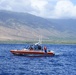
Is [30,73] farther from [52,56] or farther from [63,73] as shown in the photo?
[52,56]

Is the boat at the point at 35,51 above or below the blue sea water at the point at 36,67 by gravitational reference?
above

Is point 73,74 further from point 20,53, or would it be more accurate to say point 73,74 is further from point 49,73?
point 20,53

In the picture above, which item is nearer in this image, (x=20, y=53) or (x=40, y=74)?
(x=40, y=74)

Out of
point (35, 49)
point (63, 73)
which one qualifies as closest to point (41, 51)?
point (35, 49)

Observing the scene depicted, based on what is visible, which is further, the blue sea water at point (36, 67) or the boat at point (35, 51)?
the boat at point (35, 51)

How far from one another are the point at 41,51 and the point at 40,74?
42.1 metres

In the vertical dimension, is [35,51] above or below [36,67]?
above

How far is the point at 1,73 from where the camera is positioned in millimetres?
51875

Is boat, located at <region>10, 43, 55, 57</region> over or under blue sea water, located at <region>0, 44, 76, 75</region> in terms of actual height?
over

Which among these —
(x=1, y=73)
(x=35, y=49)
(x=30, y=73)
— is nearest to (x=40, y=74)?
(x=30, y=73)

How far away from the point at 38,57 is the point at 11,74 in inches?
1737

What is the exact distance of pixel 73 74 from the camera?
5259 centimetres

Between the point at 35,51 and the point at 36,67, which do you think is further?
the point at 35,51

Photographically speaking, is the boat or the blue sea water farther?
the boat
